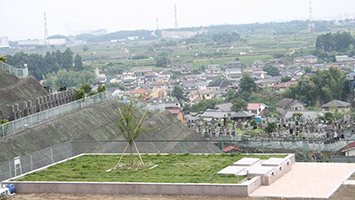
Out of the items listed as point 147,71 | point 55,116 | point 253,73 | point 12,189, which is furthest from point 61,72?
point 12,189

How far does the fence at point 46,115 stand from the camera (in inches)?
674

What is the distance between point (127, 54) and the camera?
128 m

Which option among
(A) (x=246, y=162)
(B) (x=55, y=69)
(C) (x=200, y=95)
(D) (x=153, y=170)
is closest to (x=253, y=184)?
(A) (x=246, y=162)

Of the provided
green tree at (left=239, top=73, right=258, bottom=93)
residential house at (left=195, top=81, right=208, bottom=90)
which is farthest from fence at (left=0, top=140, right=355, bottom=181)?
residential house at (left=195, top=81, right=208, bottom=90)

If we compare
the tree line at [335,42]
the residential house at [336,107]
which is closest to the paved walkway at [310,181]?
the residential house at [336,107]

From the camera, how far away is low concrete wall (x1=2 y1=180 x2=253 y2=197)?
36.3ft

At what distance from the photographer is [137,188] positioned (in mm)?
11781

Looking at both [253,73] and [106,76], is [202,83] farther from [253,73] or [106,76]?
[106,76]

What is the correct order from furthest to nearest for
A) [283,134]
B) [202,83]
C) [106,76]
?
1. [106,76]
2. [202,83]
3. [283,134]

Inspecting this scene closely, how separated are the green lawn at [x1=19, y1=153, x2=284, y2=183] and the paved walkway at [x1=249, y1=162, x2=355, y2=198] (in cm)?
88

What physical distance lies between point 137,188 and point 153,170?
1447mm

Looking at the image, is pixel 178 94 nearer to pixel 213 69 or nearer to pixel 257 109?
pixel 257 109

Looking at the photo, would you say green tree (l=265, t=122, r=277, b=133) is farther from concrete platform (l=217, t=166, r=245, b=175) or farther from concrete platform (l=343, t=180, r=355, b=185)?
concrete platform (l=343, t=180, r=355, b=185)

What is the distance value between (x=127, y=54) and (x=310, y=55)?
158 ft
